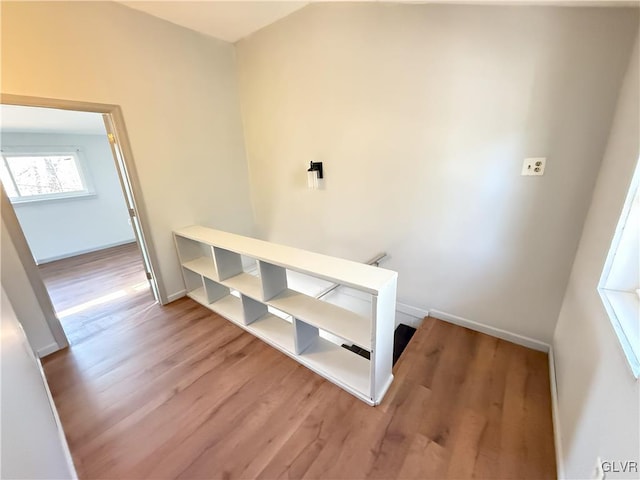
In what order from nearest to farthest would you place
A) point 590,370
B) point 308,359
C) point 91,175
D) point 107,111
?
point 590,370, point 308,359, point 107,111, point 91,175

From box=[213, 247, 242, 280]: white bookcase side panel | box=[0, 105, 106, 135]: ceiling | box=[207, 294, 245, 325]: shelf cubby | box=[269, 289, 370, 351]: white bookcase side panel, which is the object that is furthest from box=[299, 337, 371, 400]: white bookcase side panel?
box=[0, 105, 106, 135]: ceiling

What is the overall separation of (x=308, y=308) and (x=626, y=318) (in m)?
1.52

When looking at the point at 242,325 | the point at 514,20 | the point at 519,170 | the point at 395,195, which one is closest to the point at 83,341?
the point at 242,325

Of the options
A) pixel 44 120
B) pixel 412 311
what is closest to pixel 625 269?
pixel 412 311

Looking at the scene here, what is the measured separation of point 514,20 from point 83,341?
13.0 ft

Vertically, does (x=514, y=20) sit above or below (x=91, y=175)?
above

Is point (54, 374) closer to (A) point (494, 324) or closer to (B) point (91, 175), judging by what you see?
(A) point (494, 324)

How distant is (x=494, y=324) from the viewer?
208cm

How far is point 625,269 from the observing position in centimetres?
110

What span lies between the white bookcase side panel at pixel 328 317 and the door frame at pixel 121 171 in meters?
1.54

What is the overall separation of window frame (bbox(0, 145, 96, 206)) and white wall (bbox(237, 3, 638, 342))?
159 inches

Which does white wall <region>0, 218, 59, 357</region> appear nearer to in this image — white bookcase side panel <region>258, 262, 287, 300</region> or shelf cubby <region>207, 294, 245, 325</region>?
shelf cubby <region>207, 294, 245, 325</region>

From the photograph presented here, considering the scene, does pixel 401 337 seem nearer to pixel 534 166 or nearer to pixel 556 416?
pixel 556 416

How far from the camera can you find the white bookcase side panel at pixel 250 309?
7.30 ft
